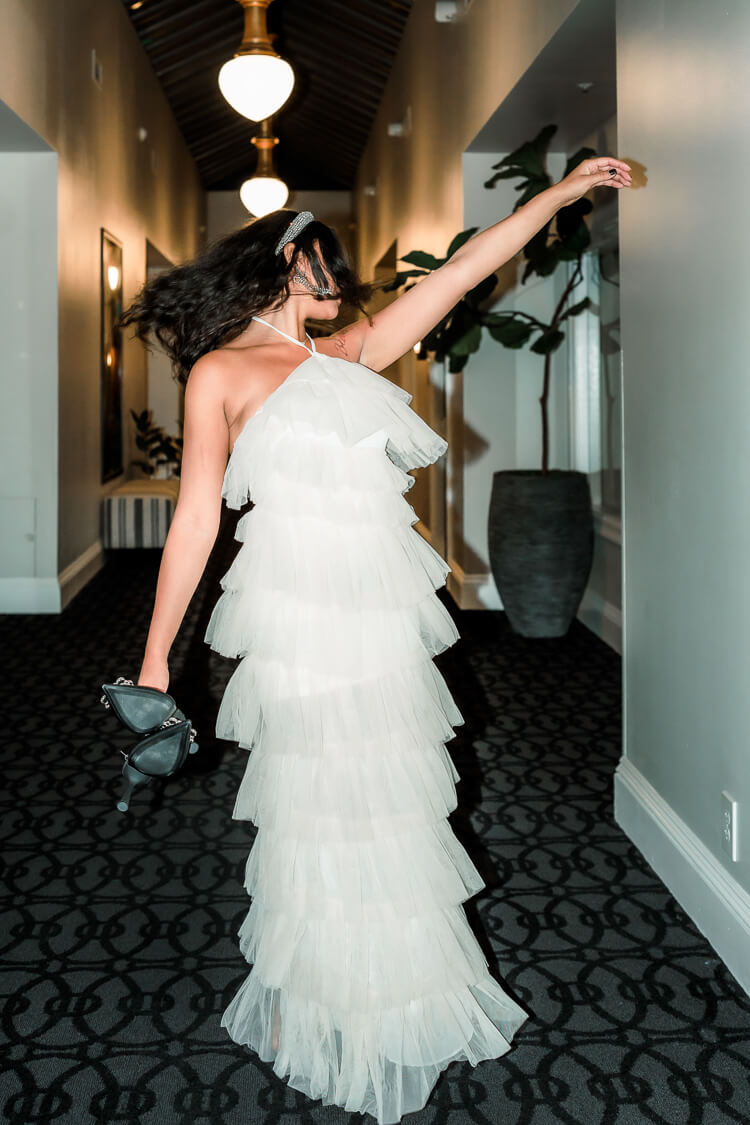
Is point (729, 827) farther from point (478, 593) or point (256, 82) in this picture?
point (256, 82)

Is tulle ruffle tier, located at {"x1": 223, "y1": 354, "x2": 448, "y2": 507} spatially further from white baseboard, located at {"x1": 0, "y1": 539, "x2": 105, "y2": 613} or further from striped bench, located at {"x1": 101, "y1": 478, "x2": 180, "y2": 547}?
striped bench, located at {"x1": 101, "y1": 478, "x2": 180, "y2": 547}

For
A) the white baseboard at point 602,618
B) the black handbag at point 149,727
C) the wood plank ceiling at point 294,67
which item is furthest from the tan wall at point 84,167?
the black handbag at point 149,727

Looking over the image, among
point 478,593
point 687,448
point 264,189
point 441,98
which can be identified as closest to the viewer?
point 687,448

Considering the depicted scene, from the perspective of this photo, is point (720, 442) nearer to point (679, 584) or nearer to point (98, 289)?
point (679, 584)

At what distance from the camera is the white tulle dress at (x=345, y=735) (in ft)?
6.09

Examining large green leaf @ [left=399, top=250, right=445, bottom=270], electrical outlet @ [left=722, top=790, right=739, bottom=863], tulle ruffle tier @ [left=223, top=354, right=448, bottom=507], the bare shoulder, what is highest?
large green leaf @ [left=399, top=250, right=445, bottom=270]

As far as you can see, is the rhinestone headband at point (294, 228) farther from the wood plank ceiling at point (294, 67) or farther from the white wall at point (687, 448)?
the wood plank ceiling at point (294, 67)

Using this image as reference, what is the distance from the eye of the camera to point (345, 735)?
1889mm

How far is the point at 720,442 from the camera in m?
2.41

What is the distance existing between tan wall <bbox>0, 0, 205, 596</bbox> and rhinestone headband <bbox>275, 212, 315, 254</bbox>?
3.91 m

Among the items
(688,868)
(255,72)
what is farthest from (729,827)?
(255,72)

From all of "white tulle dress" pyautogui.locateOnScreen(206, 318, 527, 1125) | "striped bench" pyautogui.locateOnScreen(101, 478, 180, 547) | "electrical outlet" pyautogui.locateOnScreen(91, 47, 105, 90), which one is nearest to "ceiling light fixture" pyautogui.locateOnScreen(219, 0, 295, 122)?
"electrical outlet" pyautogui.locateOnScreen(91, 47, 105, 90)

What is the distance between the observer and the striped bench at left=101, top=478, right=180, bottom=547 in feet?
26.1

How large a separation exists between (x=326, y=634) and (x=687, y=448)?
48.5 inches
